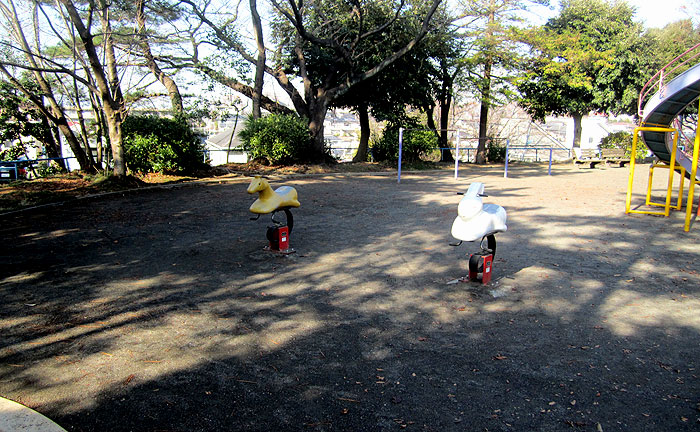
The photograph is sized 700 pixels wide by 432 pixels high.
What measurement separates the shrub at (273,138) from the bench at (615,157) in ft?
51.6

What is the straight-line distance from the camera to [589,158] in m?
23.9

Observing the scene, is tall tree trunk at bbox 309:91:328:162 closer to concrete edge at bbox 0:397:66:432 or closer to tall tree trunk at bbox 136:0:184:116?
tall tree trunk at bbox 136:0:184:116

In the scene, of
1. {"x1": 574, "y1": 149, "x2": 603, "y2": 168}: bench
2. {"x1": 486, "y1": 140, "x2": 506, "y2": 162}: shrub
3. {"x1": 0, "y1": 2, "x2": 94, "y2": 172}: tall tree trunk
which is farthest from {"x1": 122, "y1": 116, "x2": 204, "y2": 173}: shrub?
{"x1": 574, "y1": 149, "x2": 603, "y2": 168}: bench

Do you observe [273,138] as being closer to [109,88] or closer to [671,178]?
[109,88]

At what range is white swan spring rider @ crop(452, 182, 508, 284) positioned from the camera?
4.88 m

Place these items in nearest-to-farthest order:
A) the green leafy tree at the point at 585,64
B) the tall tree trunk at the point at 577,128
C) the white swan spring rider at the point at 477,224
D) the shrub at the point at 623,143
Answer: the white swan spring rider at the point at 477,224
the green leafy tree at the point at 585,64
the shrub at the point at 623,143
the tall tree trunk at the point at 577,128

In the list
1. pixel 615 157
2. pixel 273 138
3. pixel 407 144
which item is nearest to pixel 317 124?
pixel 273 138

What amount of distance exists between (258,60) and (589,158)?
1787 cm

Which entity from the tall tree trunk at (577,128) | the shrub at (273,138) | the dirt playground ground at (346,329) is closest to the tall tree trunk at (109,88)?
the dirt playground ground at (346,329)

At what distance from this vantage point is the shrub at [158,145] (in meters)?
13.5

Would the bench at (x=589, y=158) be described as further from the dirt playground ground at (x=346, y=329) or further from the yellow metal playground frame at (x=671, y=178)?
the dirt playground ground at (x=346, y=329)

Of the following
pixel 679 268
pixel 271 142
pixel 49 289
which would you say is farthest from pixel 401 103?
pixel 49 289

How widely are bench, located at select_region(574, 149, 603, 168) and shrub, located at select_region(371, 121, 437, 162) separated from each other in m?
8.10

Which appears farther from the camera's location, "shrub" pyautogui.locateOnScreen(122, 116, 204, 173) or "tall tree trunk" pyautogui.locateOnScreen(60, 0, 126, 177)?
"shrub" pyautogui.locateOnScreen(122, 116, 204, 173)
